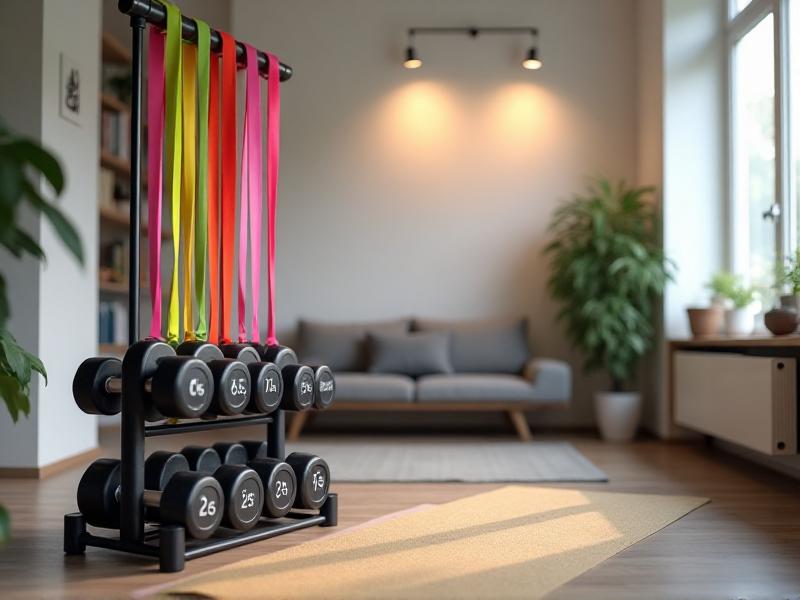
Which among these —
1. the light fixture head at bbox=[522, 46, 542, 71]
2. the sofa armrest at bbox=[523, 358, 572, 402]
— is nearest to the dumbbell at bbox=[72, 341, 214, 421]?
the sofa armrest at bbox=[523, 358, 572, 402]

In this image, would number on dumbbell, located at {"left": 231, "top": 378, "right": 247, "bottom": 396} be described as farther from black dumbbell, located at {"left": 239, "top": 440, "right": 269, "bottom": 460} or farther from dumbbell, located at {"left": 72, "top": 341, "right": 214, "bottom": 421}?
black dumbbell, located at {"left": 239, "top": 440, "right": 269, "bottom": 460}

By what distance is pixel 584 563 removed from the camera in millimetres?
2453

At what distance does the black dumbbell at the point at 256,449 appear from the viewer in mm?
2949

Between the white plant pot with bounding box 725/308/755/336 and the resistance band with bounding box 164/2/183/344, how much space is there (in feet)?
10.8

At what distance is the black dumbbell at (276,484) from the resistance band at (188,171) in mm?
445

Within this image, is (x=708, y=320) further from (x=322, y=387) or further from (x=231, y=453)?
(x=231, y=453)

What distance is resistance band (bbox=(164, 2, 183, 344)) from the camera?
8.41 feet

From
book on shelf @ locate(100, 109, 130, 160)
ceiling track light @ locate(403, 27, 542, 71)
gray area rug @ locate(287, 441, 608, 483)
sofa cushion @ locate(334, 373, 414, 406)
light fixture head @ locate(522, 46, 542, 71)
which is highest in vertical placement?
ceiling track light @ locate(403, 27, 542, 71)

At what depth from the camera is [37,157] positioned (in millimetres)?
1184

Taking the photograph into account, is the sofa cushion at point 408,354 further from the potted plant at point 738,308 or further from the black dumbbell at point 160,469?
the black dumbbell at point 160,469

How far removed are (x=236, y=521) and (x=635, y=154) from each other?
14.7 ft

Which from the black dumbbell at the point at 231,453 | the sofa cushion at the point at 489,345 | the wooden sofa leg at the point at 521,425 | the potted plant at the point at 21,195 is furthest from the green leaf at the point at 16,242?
the sofa cushion at the point at 489,345

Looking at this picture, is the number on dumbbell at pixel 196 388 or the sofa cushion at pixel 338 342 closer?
the number on dumbbell at pixel 196 388

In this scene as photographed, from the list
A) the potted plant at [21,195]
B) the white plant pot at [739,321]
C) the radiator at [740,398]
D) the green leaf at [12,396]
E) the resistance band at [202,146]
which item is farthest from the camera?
the white plant pot at [739,321]
